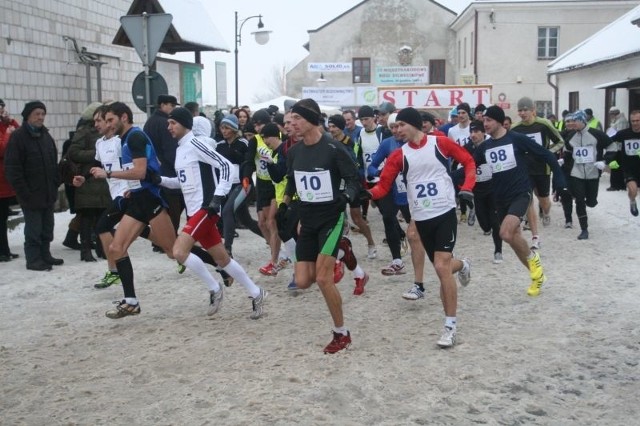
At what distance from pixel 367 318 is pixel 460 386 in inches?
77.5

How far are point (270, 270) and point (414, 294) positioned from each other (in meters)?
2.13

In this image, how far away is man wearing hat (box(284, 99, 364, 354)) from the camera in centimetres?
590

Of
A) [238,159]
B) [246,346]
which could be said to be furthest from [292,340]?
[238,159]

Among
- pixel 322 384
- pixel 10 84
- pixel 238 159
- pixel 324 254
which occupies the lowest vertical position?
pixel 322 384

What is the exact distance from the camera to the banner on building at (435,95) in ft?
76.7

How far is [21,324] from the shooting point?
692 cm

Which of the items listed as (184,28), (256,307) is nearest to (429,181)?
(256,307)

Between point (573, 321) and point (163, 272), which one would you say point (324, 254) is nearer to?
point (573, 321)

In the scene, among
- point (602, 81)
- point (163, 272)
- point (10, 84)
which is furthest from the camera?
point (602, 81)

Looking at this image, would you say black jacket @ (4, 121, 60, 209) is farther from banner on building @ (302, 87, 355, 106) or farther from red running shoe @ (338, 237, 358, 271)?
banner on building @ (302, 87, 355, 106)

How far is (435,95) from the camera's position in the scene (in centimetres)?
2359

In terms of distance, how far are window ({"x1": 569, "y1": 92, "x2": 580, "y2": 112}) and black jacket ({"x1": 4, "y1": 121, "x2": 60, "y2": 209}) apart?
970 inches

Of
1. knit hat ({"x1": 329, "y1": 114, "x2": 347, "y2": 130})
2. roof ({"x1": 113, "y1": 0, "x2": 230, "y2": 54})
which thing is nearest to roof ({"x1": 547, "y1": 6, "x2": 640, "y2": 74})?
roof ({"x1": 113, "y1": 0, "x2": 230, "y2": 54})

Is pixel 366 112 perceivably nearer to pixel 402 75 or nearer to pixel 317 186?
pixel 317 186
